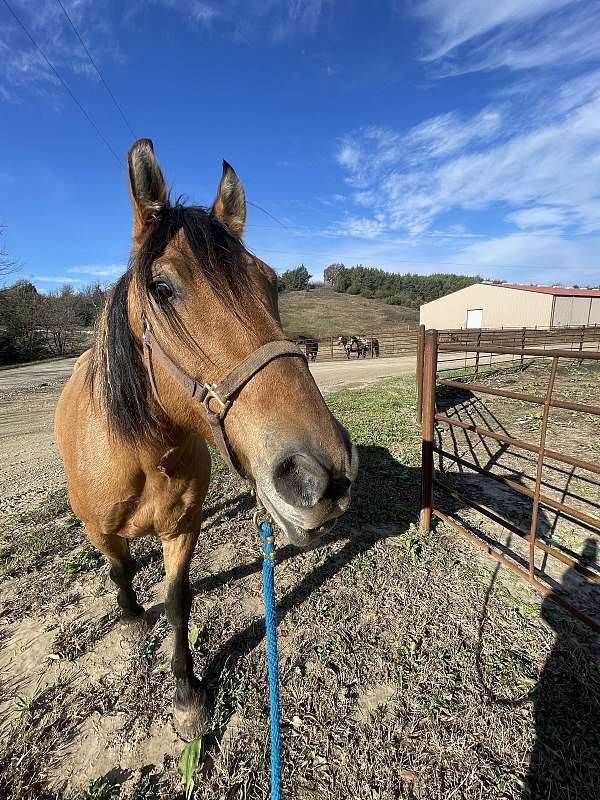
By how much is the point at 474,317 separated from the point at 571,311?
24.6 ft

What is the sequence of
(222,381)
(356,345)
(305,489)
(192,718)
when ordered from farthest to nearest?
(356,345) < (192,718) < (222,381) < (305,489)

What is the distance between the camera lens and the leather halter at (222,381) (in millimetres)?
1313

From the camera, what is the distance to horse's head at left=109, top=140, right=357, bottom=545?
1236mm

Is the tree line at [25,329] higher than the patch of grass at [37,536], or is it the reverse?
the tree line at [25,329]

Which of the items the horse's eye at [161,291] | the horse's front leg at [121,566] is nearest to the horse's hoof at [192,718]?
the horse's front leg at [121,566]

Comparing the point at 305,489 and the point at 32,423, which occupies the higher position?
the point at 305,489

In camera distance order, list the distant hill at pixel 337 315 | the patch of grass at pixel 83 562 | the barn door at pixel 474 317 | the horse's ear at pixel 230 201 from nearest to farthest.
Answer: the horse's ear at pixel 230 201 → the patch of grass at pixel 83 562 → the barn door at pixel 474 317 → the distant hill at pixel 337 315

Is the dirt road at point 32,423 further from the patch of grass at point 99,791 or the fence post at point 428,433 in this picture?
the fence post at point 428,433

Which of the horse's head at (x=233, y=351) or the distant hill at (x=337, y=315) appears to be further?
the distant hill at (x=337, y=315)

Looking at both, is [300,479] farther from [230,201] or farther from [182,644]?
[182,644]

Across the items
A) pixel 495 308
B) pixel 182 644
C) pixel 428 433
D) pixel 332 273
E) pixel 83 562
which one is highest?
pixel 332 273

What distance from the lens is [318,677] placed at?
236 centimetres

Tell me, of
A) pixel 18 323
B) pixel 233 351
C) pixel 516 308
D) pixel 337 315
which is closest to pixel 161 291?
pixel 233 351

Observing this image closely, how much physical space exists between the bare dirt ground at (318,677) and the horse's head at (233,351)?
1.57 m
